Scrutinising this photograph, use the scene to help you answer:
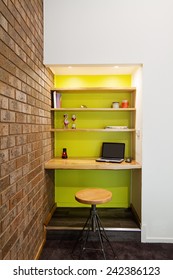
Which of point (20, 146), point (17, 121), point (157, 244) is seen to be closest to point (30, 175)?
point (20, 146)

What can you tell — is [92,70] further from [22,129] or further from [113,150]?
[22,129]

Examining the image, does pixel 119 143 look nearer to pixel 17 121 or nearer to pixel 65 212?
pixel 65 212

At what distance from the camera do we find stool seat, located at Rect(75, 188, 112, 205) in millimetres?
2006

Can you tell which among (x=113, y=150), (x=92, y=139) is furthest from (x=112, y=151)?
(x=92, y=139)

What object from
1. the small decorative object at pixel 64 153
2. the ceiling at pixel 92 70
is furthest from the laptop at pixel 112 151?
the ceiling at pixel 92 70

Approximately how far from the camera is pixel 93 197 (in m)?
2.10

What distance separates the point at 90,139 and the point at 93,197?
1.19 m

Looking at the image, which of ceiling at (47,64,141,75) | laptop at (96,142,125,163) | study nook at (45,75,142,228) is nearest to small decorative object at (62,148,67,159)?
study nook at (45,75,142,228)

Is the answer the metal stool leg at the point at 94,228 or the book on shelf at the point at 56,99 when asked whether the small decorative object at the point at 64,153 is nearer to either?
the book on shelf at the point at 56,99

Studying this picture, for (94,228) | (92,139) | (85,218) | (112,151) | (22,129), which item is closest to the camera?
(22,129)

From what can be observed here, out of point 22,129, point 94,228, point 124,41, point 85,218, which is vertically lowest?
point 85,218

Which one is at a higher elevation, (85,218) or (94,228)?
(94,228)

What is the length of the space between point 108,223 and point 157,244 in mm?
635

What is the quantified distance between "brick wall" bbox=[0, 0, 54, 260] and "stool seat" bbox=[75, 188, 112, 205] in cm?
48
